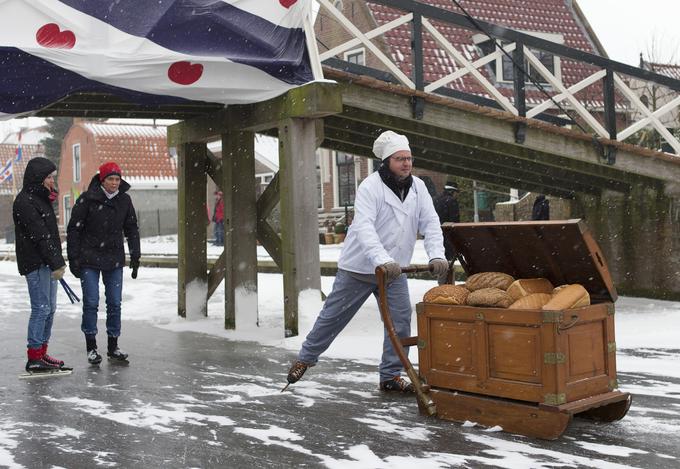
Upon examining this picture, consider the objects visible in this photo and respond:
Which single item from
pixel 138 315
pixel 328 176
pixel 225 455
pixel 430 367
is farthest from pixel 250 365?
pixel 328 176

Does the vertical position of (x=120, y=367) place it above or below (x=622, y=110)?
below

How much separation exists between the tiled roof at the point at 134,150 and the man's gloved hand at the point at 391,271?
40.1 metres

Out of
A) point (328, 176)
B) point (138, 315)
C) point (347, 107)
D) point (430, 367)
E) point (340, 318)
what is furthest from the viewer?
point (328, 176)

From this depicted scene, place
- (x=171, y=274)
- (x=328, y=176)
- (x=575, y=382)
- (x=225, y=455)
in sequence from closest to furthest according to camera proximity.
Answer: (x=225, y=455), (x=575, y=382), (x=171, y=274), (x=328, y=176)

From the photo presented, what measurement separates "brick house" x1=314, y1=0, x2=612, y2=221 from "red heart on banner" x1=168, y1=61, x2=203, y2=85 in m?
16.7

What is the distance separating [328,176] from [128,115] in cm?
2148

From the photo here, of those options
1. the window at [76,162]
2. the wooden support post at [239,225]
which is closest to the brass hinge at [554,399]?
the wooden support post at [239,225]

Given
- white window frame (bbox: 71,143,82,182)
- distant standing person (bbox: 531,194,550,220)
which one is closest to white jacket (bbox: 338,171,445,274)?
distant standing person (bbox: 531,194,550,220)

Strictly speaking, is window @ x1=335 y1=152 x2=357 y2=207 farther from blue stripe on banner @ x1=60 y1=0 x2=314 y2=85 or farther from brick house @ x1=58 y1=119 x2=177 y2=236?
blue stripe on banner @ x1=60 y1=0 x2=314 y2=85

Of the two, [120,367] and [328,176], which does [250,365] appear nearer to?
[120,367]

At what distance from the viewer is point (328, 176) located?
33.0 meters

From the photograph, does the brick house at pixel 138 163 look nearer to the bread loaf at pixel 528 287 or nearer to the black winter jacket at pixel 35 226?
the black winter jacket at pixel 35 226

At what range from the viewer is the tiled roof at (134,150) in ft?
149

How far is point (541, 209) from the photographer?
49.7 feet
